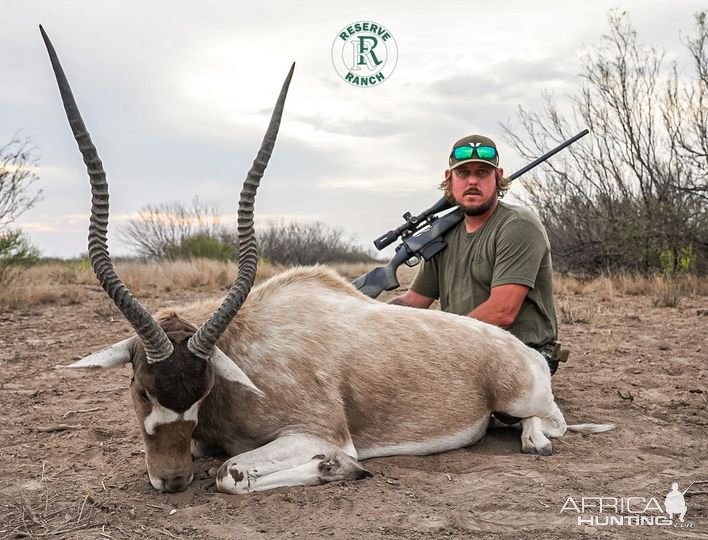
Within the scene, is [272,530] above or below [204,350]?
below

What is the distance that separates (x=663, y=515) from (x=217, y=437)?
2516mm

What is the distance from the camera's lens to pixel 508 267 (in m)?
5.89

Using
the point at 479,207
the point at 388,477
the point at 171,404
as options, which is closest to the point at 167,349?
the point at 171,404

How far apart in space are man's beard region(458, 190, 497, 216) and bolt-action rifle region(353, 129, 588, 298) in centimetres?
39

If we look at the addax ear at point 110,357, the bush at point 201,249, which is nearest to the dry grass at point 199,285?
the bush at point 201,249

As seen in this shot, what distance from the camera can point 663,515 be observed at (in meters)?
3.76

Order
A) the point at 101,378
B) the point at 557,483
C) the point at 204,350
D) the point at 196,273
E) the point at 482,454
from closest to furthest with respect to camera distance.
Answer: the point at 204,350 < the point at 557,483 < the point at 482,454 < the point at 101,378 < the point at 196,273

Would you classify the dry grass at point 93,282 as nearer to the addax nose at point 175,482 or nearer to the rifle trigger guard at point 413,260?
the rifle trigger guard at point 413,260

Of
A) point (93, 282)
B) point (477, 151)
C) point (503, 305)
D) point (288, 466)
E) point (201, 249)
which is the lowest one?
point (288, 466)

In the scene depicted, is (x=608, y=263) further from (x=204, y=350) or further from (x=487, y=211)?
(x=204, y=350)

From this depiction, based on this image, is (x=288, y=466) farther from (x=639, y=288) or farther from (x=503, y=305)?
(x=639, y=288)

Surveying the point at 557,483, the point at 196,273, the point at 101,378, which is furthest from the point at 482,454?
the point at 196,273

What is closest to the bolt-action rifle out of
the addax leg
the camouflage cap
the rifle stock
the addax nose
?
the rifle stock

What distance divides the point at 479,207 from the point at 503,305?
0.94 m
